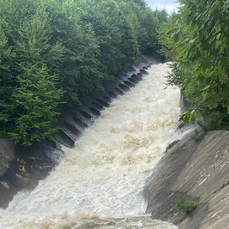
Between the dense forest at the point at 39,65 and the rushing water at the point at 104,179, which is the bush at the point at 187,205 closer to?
the rushing water at the point at 104,179

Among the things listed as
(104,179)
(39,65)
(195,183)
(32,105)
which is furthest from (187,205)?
(39,65)

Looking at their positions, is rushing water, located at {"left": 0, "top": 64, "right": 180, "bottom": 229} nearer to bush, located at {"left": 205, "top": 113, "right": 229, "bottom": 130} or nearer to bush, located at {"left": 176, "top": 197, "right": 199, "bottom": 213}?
bush, located at {"left": 176, "top": 197, "right": 199, "bottom": 213}

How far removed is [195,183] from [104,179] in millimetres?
6909

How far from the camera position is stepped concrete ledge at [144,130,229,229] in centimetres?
946

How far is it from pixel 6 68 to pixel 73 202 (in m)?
9.43

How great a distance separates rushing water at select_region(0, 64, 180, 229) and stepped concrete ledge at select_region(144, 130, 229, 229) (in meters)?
0.74

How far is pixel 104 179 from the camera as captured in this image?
18.2 meters

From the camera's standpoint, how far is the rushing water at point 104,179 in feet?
42.4

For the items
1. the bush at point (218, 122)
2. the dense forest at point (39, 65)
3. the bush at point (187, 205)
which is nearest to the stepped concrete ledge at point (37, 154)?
the dense forest at point (39, 65)

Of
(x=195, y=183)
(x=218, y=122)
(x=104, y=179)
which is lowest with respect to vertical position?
(x=104, y=179)

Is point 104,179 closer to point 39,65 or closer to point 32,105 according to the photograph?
point 32,105

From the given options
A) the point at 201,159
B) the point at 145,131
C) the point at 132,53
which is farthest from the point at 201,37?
the point at 132,53

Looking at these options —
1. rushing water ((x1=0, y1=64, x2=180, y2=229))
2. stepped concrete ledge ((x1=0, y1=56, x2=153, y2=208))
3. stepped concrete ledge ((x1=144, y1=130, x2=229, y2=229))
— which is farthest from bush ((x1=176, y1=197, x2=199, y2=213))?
stepped concrete ledge ((x1=0, y1=56, x2=153, y2=208))

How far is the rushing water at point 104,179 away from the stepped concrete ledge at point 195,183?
0.74 m
